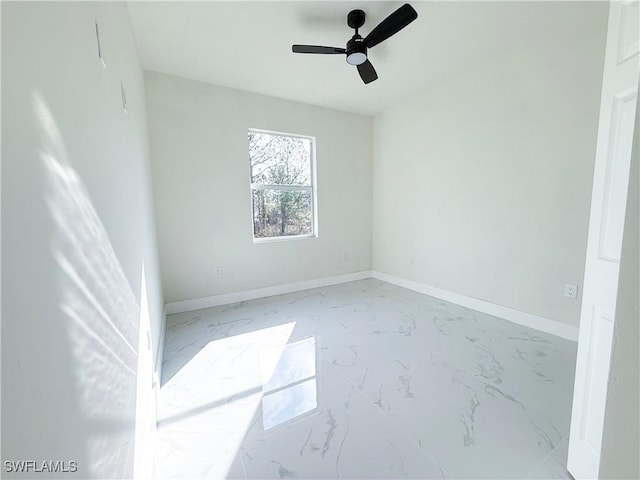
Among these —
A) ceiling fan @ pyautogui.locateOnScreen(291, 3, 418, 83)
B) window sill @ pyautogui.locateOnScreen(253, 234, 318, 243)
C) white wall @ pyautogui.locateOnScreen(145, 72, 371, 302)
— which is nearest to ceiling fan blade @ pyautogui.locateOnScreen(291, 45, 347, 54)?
ceiling fan @ pyautogui.locateOnScreen(291, 3, 418, 83)

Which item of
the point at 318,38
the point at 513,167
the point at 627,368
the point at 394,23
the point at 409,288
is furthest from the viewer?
the point at 409,288

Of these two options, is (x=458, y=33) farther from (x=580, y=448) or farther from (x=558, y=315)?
(x=580, y=448)

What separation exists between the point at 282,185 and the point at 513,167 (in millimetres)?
2612

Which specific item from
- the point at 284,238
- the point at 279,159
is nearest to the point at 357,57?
the point at 279,159

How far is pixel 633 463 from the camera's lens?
326mm

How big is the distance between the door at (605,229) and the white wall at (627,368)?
856 millimetres

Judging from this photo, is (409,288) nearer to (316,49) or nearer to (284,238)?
(284,238)

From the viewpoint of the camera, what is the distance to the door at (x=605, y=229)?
2.97 ft

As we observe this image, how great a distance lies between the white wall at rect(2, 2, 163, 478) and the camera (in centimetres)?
38

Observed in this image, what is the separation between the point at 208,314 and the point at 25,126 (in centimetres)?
282

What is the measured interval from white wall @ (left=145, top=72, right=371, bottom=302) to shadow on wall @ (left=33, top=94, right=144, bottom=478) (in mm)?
2277

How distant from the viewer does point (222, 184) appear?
316 cm

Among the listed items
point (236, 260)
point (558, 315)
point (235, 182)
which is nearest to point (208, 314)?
point (236, 260)

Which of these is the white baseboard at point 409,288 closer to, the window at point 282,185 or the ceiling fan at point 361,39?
the window at point 282,185
